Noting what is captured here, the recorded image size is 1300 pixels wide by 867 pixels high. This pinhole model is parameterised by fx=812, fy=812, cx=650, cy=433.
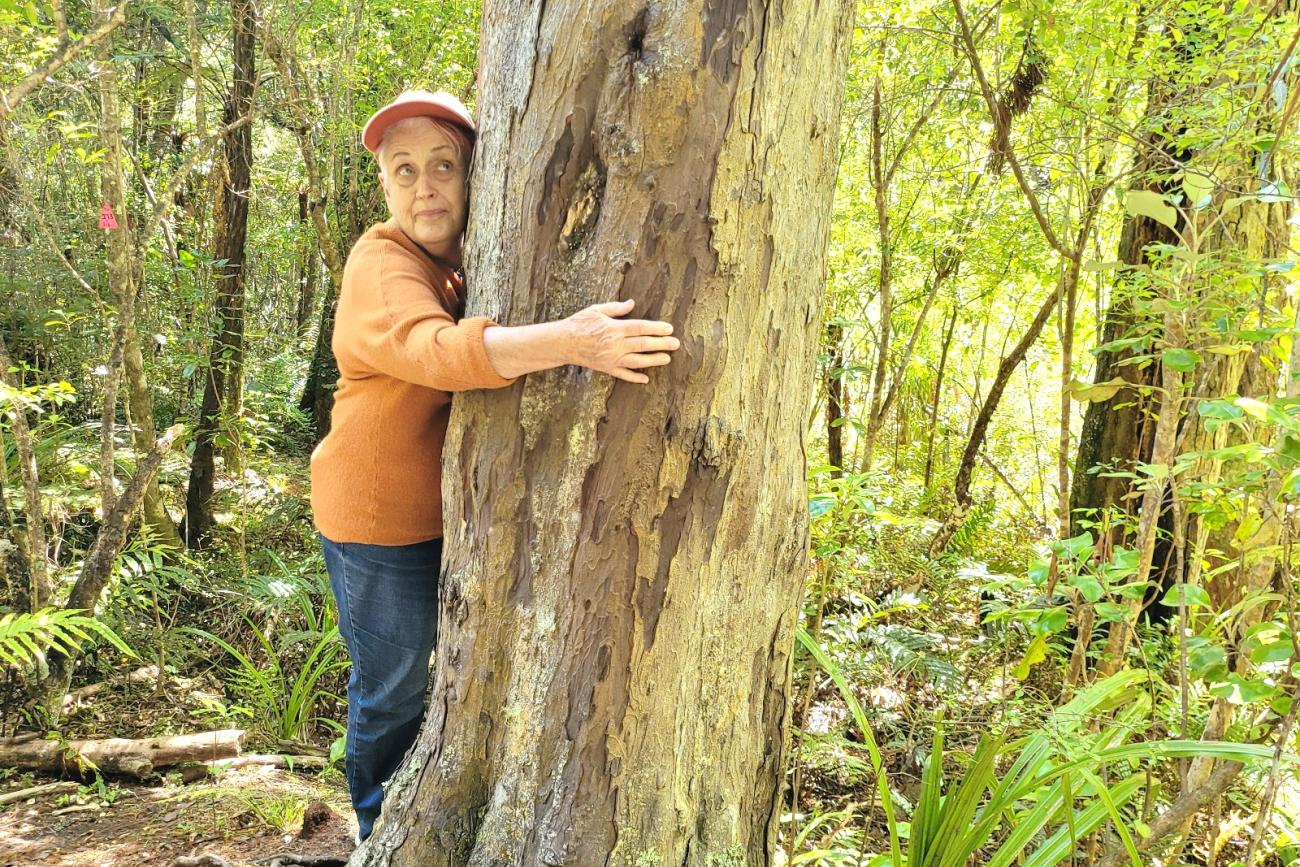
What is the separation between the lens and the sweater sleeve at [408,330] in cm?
174

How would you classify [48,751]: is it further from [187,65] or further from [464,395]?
[187,65]

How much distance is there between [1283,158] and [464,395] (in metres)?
3.18

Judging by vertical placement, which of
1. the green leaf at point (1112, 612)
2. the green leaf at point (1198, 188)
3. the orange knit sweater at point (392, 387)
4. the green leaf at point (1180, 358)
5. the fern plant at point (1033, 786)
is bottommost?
the fern plant at point (1033, 786)

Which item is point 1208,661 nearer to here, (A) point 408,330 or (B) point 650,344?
(B) point 650,344

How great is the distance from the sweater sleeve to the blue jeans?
650 millimetres

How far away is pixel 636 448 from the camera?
1.75 metres

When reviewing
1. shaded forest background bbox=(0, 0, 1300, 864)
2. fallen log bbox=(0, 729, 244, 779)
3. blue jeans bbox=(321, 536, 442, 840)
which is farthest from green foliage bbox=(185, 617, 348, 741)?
blue jeans bbox=(321, 536, 442, 840)

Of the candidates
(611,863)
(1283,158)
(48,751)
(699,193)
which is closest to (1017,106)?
(1283,158)

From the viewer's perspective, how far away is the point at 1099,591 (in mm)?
2176

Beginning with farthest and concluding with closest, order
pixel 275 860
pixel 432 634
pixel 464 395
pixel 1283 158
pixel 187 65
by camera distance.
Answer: pixel 187 65
pixel 1283 158
pixel 275 860
pixel 432 634
pixel 464 395

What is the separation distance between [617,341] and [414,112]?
91cm

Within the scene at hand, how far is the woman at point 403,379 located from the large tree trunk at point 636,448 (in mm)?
112

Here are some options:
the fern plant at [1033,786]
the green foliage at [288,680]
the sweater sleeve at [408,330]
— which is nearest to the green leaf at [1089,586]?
the fern plant at [1033,786]

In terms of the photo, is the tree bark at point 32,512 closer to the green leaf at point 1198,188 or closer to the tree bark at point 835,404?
the green leaf at point 1198,188
